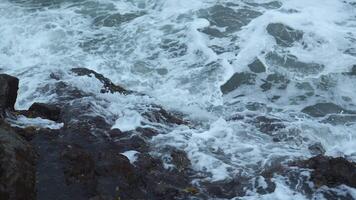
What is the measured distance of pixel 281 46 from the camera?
12.9 m

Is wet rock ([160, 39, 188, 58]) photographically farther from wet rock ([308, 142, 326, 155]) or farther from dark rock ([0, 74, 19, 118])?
dark rock ([0, 74, 19, 118])

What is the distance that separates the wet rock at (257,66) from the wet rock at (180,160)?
5.12 meters

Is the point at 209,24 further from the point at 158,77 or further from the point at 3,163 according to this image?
the point at 3,163

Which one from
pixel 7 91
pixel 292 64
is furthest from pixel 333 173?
pixel 292 64

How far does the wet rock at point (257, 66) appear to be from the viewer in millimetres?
12203

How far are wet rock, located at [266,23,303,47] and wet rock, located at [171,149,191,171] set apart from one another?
21.3 ft

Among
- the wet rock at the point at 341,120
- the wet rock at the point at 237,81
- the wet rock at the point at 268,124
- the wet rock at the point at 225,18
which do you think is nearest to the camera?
the wet rock at the point at 268,124

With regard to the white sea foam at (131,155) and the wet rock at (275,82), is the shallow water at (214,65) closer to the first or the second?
the wet rock at (275,82)

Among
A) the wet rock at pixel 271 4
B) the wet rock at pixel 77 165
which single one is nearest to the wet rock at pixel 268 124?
the wet rock at pixel 77 165

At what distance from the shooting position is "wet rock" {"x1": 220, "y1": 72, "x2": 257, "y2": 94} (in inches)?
454

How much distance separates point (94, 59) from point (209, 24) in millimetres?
3875

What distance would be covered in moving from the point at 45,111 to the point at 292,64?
6.78m

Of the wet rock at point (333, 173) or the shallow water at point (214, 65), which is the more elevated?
the wet rock at point (333, 173)

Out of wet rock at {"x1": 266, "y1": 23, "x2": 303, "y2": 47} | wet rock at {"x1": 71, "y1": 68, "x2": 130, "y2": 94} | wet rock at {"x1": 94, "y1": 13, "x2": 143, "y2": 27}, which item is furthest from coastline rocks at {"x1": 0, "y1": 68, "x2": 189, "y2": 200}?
wet rock at {"x1": 94, "y1": 13, "x2": 143, "y2": 27}
